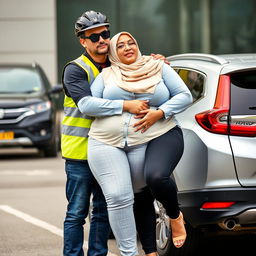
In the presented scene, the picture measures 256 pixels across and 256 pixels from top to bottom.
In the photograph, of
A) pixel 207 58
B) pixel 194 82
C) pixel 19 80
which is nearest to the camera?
pixel 194 82

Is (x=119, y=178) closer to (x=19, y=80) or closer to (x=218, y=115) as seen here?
(x=218, y=115)

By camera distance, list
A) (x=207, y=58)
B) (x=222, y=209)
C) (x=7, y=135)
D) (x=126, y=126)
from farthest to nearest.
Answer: (x=7, y=135) → (x=207, y=58) → (x=222, y=209) → (x=126, y=126)

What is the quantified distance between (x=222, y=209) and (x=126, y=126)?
1.05 metres

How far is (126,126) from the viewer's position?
17.8 feet

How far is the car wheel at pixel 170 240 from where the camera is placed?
647cm

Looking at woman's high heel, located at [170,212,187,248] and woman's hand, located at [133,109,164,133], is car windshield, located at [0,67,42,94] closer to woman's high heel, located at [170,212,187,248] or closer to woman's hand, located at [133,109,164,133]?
woman's high heel, located at [170,212,187,248]

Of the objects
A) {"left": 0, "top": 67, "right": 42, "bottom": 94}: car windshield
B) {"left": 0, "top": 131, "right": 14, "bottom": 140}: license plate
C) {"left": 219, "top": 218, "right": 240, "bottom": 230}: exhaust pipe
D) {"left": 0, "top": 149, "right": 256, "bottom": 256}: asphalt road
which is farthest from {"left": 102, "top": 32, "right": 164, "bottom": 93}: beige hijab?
{"left": 0, "top": 67, "right": 42, "bottom": 94}: car windshield

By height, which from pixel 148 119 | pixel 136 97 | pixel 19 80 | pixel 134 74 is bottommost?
pixel 19 80

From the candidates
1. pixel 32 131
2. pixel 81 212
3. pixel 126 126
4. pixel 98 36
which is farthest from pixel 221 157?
pixel 32 131

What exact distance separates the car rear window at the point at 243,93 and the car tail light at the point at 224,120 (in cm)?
5

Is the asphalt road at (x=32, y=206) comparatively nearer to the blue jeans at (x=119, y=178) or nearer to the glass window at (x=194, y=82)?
the glass window at (x=194, y=82)

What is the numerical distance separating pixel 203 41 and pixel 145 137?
20025mm

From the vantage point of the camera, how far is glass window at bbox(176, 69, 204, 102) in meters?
6.55

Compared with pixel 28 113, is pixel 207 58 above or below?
above
